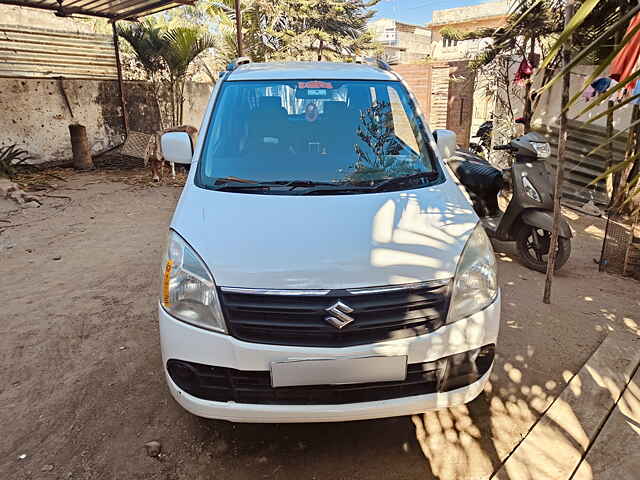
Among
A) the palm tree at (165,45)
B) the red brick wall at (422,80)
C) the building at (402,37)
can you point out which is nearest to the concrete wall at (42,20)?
the palm tree at (165,45)

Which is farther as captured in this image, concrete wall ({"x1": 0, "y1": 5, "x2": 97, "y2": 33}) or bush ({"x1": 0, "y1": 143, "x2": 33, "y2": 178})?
concrete wall ({"x1": 0, "y1": 5, "x2": 97, "y2": 33})

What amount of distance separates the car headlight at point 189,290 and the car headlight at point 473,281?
102 cm

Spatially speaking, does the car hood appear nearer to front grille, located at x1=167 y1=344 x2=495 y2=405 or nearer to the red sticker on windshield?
front grille, located at x1=167 y1=344 x2=495 y2=405

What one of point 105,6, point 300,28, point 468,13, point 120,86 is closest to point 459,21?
point 468,13

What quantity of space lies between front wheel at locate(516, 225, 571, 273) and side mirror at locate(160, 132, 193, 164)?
3341 mm

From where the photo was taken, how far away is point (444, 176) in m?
2.72

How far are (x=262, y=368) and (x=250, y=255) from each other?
1.57 feet

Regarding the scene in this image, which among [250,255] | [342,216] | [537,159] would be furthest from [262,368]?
[537,159]

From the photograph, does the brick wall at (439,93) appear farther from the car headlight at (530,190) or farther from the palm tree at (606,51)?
the car headlight at (530,190)

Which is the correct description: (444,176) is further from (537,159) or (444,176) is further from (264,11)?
(264,11)

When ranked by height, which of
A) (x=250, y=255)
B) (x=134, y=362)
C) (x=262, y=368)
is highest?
(x=250, y=255)

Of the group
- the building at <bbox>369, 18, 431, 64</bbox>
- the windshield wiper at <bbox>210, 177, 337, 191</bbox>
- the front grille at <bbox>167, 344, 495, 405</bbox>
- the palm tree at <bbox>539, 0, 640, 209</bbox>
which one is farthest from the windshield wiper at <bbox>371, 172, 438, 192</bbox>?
the building at <bbox>369, 18, 431, 64</bbox>

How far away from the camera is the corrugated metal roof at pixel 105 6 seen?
828cm

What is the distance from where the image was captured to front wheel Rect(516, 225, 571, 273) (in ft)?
14.6
